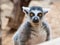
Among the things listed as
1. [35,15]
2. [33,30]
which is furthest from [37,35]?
[35,15]

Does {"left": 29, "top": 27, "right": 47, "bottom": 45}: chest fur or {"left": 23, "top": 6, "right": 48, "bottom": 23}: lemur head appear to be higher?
{"left": 23, "top": 6, "right": 48, "bottom": 23}: lemur head

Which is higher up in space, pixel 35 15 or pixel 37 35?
pixel 35 15

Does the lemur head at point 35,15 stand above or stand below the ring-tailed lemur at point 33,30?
above

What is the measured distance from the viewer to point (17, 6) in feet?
14.5

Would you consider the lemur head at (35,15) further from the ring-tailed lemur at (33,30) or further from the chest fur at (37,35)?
the chest fur at (37,35)

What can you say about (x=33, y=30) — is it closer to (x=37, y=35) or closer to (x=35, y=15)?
(x=37, y=35)

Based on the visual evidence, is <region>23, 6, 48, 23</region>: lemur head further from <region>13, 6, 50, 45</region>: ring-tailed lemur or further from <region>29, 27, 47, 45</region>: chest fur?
<region>29, 27, 47, 45</region>: chest fur

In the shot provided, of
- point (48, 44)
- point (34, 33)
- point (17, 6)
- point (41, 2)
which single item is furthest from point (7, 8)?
point (48, 44)

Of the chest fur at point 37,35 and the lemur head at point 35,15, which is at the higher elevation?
the lemur head at point 35,15

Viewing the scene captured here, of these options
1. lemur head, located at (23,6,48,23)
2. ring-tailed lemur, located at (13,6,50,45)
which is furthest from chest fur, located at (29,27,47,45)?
lemur head, located at (23,6,48,23)

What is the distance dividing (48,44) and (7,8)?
17.5ft

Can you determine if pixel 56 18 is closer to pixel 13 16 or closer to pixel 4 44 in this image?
pixel 13 16

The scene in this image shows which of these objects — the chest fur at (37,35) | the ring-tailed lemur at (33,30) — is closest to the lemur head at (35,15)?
the ring-tailed lemur at (33,30)

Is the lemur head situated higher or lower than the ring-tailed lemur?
higher
